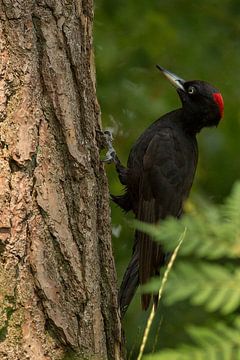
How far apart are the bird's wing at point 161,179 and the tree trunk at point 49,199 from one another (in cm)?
159

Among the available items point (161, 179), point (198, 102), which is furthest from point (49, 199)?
point (198, 102)

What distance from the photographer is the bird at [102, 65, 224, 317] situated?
192 inches

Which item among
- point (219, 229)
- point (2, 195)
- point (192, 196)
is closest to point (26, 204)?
point (2, 195)

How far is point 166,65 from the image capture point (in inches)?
226

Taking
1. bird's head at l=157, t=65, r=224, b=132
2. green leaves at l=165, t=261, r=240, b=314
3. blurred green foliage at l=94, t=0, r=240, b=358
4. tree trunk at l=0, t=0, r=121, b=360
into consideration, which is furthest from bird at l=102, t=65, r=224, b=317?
green leaves at l=165, t=261, r=240, b=314

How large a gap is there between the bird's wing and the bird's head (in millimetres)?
265

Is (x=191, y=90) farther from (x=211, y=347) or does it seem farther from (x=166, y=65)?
(x=211, y=347)

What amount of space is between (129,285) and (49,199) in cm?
149

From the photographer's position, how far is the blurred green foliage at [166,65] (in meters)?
5.54

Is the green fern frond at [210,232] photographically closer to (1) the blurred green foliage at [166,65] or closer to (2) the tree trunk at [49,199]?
(2) the tree trunk at [49,199]

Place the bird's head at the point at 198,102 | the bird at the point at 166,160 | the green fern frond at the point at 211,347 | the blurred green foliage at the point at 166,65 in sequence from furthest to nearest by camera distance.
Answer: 1. the blurred green foliage at the point at 166,65
2. the bird's head at the point at 198,102
3. the bird at the point at 166,160
4. the green fern frond at the point at 211,347

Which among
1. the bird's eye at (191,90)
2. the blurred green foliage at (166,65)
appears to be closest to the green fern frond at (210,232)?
the blurred green foliage at (166,65)

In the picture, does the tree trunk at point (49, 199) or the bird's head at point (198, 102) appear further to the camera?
the bird's head at point (198, 102)

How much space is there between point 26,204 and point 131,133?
2.88 m
